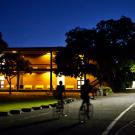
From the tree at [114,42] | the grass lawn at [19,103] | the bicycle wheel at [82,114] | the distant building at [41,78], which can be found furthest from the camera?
the distant building at [41,78]

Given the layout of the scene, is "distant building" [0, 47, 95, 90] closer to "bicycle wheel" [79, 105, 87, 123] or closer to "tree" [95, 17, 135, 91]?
"tree" [95, 17, 135, 91]

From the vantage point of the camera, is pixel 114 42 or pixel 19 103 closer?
pixel 19 103

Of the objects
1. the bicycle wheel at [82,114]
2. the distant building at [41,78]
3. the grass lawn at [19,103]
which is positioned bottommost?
the bicycle wheel at [82,114]

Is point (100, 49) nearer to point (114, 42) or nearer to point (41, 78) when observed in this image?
point (114, 42)

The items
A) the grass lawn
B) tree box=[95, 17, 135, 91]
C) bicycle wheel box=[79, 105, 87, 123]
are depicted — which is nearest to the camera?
bicycle wheel box=[79, 105, 87, 123]

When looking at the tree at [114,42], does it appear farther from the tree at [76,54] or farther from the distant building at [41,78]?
the distant building at [41,78]

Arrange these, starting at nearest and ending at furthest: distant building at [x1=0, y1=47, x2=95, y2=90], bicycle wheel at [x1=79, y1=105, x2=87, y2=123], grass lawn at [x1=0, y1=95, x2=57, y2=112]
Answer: bicycle wheel at [x1=79, y1=105, x2=87, y2=123], grass lawn at [x1=0, y1=95, x2=57, y2=112], distant building at [x1=0, y1=47, x2=95, y2=90]

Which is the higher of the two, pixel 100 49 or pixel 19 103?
pixel 100 49

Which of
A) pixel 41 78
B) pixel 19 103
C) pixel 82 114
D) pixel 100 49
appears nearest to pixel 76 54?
pixel 100 49

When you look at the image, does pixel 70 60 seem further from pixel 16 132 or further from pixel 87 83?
pixel 16 132

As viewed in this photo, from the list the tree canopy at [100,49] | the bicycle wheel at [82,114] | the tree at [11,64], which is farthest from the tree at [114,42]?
the bicycle wheel at [82,114]

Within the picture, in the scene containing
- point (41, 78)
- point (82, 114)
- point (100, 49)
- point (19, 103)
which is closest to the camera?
point (82, 114)

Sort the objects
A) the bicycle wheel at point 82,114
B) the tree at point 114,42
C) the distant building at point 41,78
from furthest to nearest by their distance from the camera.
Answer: the distant building at point 41,78
the tree at point 114,42
the bicycle wheel at point 82,114

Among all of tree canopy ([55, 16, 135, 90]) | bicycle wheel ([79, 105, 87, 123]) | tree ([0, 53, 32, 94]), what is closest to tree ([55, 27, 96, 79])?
tree canopy ([55, 16, 135, 90])
